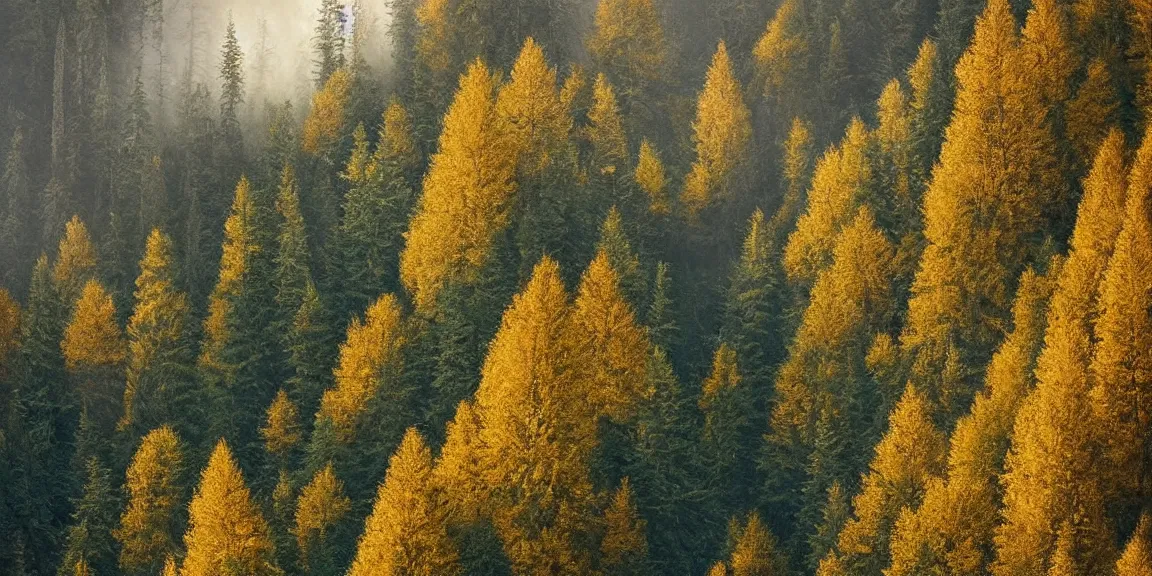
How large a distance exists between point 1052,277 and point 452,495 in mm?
31752

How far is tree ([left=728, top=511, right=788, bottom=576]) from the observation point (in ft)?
223

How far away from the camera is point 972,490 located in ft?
195

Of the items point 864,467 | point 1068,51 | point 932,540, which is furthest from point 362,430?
point 1068,51

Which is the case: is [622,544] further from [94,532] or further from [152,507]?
[94,532]

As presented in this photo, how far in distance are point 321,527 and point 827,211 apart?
33890 mm

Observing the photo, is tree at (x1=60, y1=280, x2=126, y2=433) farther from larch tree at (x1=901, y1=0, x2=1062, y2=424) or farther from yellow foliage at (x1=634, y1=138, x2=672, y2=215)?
larch tree at (x1=901, y1=0, x2=1062, y2=424)

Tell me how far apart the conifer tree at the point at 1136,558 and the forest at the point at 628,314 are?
0.78ft

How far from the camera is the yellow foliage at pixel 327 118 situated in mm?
98500

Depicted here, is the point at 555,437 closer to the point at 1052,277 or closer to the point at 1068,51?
the point at 1052,277

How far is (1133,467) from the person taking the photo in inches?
2308

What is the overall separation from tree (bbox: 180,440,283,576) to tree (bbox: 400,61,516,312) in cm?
1648

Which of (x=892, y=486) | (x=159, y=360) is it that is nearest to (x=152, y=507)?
(x=159, y=360)

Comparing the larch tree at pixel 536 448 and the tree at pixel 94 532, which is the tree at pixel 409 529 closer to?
the larch tree at pixel 536 448

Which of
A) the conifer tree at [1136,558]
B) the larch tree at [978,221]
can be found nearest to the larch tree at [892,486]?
the larch tree at [978,221]
